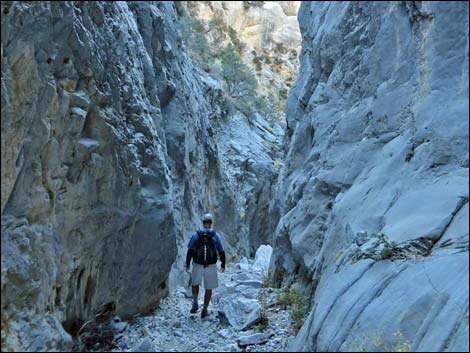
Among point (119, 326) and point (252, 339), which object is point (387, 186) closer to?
point (252, 339)

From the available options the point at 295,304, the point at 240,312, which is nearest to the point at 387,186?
the point at 295,304

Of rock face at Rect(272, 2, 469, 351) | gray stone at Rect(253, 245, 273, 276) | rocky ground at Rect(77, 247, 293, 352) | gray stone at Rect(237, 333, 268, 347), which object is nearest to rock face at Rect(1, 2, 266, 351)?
rocky ground at Rect(77, 247, 293, 352)

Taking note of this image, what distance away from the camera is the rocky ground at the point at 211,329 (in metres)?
7.58

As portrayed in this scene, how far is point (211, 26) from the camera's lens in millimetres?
41188

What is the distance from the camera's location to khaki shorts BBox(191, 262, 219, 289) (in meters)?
9.86

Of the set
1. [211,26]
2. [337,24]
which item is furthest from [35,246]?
[211,26]

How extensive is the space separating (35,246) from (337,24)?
8580mm

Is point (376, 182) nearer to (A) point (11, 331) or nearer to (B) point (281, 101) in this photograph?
(A) point (11, 331)

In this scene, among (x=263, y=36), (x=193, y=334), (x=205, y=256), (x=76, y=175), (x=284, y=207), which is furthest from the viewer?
(x=263, y=36)

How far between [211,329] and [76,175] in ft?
11.3

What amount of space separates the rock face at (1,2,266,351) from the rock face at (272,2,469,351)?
3333 mm

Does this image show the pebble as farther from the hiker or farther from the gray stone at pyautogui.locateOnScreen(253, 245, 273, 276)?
the gray stone at pyautogui.locateOnScreen(253, 245, 273, 276)

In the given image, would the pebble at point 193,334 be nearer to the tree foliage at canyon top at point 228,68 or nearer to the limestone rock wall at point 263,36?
the tree foliage at canyon top at point 228,68

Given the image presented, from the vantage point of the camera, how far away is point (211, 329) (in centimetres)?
884
